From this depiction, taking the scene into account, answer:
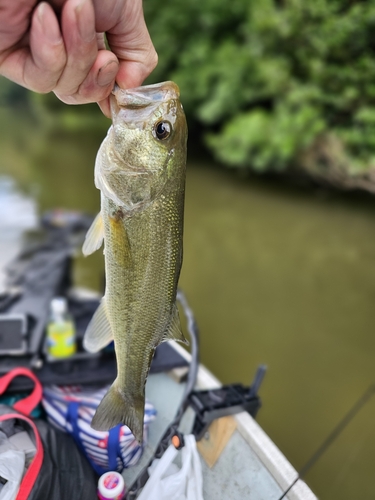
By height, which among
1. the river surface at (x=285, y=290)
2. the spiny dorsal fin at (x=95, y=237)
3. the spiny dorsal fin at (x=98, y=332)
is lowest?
the river surface at (x=285, y=290)

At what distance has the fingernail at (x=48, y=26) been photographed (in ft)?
3.50

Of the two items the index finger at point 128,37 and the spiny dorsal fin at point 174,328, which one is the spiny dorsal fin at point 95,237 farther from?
the index finger at point 128,37

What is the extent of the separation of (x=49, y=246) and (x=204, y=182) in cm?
658

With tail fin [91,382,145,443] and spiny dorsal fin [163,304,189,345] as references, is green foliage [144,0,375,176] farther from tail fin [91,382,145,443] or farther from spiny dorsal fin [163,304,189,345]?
tail fin [91,382,145,443]

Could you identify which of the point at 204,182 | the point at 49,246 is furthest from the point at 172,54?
the point at 49,246

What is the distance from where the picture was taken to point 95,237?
1544mm

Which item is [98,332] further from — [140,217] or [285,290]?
[285,290]

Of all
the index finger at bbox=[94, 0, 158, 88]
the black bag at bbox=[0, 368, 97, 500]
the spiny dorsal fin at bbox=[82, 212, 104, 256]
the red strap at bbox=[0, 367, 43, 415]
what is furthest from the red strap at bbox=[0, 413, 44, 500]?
the index finger at bbox=[94, 0, 158, 88]

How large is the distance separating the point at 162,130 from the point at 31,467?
133 cm

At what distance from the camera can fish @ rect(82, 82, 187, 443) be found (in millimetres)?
1395

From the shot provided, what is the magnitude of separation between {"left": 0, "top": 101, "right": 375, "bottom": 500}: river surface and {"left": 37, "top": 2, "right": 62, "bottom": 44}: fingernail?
3.26 metres

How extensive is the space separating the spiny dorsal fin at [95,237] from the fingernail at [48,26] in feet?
1.96

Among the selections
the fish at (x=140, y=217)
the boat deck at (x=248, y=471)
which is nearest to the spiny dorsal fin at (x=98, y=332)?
the fish at (x=140, y=217)

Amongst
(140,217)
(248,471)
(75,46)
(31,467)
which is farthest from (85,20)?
(248,471)
